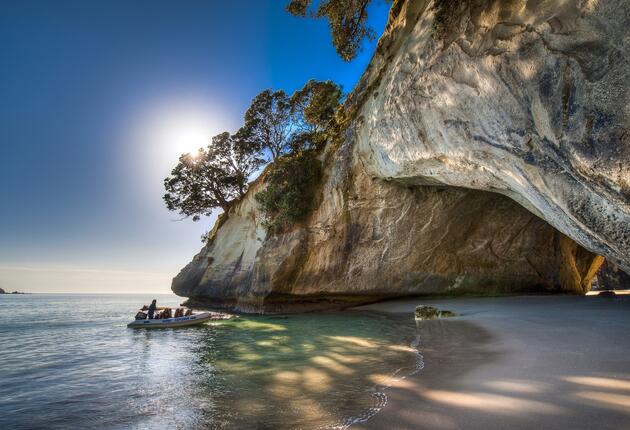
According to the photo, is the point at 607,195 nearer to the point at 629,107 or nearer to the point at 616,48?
the point at 629,107

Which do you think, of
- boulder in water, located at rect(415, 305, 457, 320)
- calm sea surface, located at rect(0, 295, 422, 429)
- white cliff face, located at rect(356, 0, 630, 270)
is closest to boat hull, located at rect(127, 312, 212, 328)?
calm sea surface, located at rect(0, 295, 422, 429)

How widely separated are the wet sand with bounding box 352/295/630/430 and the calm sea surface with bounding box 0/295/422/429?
1.82 feet

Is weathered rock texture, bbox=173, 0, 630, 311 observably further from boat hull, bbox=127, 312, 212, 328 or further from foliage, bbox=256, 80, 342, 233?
boat hull, bbox=127, 312, 212, 328

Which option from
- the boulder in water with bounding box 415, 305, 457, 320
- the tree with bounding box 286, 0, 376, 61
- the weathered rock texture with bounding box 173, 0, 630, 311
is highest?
the tree with bounding box 286, 0, 376, 61

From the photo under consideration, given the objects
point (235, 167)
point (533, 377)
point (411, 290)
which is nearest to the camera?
point (533, 377)

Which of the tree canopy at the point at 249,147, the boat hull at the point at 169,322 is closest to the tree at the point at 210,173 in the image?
the tree canopy at the point at 249,147

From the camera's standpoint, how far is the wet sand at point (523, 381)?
3414 mm

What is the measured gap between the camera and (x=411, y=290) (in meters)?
18.2

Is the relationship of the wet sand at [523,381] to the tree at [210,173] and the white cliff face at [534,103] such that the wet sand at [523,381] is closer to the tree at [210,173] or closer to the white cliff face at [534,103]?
the white cliff face at [534,103]

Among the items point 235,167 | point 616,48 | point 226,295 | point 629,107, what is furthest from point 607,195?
point 235,167

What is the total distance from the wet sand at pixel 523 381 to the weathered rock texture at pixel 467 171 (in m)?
1.97

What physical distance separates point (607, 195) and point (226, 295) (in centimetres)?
2337

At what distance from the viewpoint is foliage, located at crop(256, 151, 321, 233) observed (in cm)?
1853

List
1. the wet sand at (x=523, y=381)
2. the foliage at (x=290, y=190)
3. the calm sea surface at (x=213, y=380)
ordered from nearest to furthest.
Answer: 1. the wet sand at (x=523, y=381)
2. the calm sea surface at (x=213, y=380)
3. the foliage at (x=290, y=190)
